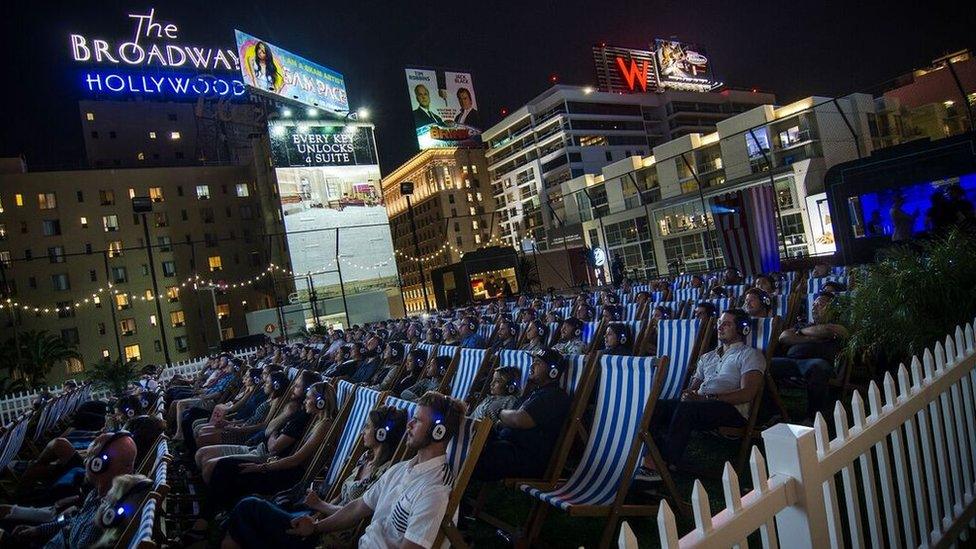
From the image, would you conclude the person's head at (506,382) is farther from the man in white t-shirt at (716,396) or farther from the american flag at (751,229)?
the american flag at (751,229)

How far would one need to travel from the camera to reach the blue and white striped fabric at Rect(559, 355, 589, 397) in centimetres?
404

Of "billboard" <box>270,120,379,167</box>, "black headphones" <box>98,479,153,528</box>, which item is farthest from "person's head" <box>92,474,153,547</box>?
Answer: "billboard" <box>270,120,379,167</box>

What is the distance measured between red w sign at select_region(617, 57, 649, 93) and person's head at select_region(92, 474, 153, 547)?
7464cm

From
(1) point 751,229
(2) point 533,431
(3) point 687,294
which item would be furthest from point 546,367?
(1) point 751,229

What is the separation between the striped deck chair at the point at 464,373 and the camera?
18.9 feet

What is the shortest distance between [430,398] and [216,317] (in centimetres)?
4492

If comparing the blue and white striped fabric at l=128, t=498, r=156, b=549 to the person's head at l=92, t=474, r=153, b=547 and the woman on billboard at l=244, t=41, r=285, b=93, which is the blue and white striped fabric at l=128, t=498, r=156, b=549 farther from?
the woman on billboard at l=244, t=41, r=285, b=93

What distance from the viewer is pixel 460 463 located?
10.2 feet

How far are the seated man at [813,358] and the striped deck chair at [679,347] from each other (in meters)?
0.66

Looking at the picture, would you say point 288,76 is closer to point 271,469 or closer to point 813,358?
point 271,469

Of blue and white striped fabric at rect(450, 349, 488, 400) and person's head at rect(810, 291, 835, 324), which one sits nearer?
person's head at rect(810, 291, 835, 324)

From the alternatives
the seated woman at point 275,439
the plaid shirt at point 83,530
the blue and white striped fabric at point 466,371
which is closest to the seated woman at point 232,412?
the seated woman at point 275,439

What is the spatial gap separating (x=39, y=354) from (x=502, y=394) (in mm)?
39916

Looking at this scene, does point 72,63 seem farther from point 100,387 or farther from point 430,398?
point 430,398
